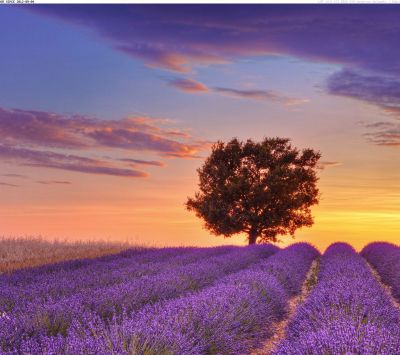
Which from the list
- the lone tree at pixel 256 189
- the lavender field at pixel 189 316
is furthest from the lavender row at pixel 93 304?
the lone tree at pixel 256 189

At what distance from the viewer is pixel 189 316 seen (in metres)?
4.98

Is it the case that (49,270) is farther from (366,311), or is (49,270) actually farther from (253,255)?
(366,311)

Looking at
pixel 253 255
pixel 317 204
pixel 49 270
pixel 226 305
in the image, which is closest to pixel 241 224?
pixel 317 204

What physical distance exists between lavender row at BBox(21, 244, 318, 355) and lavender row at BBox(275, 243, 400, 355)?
596 millimetres

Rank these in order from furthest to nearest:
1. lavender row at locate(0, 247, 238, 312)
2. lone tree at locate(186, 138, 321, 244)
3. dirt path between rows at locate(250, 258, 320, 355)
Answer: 1. lone tree at locate(186, 138, 321, 244)
2. lavender row at locate(0, 247, 238, 312)
3. dirt path between rows at locate(250, 258, 320, 355)

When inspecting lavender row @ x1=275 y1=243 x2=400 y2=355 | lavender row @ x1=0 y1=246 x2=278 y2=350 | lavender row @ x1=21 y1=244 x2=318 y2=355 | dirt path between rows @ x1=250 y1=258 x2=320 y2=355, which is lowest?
dirt path between rows @ x1=250 y1=258 x2=320 y2=355

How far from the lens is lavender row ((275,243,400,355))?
371cm

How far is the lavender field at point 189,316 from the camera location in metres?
3.87

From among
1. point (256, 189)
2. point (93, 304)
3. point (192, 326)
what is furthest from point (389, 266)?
point (192, 326)

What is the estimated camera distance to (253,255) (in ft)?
45.0

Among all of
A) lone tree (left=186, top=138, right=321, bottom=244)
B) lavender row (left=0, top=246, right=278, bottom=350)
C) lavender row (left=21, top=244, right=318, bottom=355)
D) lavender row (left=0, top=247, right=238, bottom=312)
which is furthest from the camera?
lone tree (left=186, top=138, right=321, bottom=244)

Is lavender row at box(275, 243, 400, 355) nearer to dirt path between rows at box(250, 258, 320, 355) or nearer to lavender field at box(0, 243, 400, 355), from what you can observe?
lavender field at box(0, 243, 400, 355)

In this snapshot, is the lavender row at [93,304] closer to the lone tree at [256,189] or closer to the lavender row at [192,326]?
the lavender row at [192,326]

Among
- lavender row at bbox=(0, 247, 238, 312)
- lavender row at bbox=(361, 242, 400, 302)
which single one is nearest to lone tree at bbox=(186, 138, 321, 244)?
lavender row at bbox=(361, 242, 400, 302)
